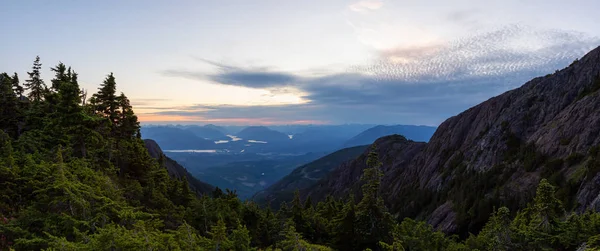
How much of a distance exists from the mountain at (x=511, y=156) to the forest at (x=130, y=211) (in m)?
23.2

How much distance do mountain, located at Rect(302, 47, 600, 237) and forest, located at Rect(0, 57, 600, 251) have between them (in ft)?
76.2

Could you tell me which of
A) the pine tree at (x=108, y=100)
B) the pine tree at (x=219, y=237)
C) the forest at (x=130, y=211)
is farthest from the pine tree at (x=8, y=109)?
the pine tree at (x=219, y=237)

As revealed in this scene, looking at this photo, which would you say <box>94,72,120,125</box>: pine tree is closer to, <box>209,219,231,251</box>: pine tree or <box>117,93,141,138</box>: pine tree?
<box>117,93,141,138</box>: pine tree

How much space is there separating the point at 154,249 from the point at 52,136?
2706 cm

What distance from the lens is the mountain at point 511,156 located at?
54.0 meters

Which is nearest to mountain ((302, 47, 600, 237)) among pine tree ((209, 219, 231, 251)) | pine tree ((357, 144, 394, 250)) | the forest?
the forest

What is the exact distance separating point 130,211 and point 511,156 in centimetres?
8729

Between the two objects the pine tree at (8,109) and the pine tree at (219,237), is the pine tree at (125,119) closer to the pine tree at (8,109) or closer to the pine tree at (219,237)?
the pine tree at (8,109)

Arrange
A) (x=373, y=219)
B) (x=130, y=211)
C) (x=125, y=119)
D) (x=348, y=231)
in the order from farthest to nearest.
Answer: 1. (x=125, y=119)
2. (x=348, y=231)
3. (x=373, y=219)
4. (x=130, y=211)

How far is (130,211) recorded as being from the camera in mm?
15961

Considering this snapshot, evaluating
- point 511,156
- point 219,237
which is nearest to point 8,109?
point 219,237

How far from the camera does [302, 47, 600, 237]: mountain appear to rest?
177ft

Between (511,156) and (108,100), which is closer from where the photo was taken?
(108,100)

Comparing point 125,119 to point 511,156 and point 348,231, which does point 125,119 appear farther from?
point 511,156
